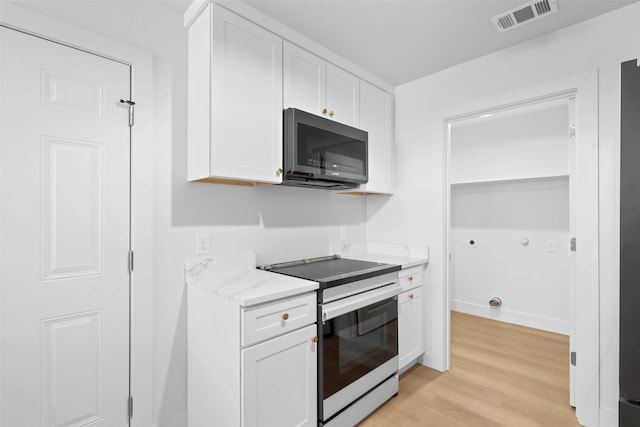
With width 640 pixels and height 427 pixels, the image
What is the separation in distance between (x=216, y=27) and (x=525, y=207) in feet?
11.8

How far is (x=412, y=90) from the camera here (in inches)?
113

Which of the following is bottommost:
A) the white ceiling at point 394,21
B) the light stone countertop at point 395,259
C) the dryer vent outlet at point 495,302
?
the dryer vent outlet at point 495,302

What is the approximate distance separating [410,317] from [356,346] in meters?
0.76

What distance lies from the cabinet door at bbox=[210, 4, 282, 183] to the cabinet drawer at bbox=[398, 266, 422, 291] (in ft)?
3.99

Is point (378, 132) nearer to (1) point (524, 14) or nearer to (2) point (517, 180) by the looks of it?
(1) point (524, 14)

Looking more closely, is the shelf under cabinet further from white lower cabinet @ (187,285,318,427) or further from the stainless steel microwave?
white lower cabinet @ (187,285,318,427)

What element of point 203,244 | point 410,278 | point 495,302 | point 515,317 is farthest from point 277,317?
point 515,317

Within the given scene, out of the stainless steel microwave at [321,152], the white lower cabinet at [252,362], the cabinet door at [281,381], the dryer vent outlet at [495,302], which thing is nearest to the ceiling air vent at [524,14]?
the stainless steel microwave at [321,152]

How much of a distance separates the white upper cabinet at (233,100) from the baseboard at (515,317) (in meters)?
3.29

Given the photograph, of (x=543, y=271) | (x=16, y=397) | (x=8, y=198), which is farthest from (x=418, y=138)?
(x=16, y=397)

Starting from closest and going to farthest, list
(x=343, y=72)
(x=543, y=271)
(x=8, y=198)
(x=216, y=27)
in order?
(x=8, y=198)
(x=216, y=27)
(x=343, y=72)
(x=543, y=271)

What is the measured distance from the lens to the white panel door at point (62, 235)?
135 centimetres

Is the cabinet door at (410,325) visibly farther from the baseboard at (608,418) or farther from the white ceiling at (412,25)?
the white ceiling at (412,25)

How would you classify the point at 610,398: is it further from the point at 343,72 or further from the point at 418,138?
the point at 343,72
